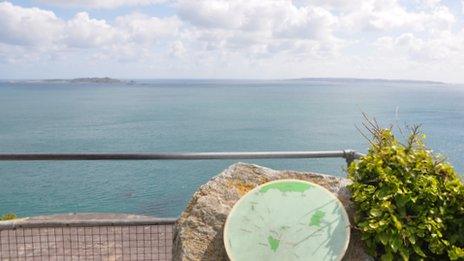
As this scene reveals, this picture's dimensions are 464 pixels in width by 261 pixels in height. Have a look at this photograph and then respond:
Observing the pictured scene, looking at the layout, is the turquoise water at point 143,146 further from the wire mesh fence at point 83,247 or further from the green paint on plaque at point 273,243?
the green paint on plaque at point 273,243

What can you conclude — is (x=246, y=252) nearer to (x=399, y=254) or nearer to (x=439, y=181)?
(x=399, y=254)

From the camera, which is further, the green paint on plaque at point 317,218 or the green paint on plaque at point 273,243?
the green paint on plaque at point 317,218

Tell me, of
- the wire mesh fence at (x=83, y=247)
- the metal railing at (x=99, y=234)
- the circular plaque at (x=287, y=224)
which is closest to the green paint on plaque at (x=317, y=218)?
the circular plaque at (x=287, y=224)

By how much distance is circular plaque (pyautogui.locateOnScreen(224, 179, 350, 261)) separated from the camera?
110 inches

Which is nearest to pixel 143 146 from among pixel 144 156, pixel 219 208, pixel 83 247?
pixel 83 247

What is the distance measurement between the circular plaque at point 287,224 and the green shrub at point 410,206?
0.59 feet

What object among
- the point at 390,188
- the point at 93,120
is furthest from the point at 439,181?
the point at 93,120

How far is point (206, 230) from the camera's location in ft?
9.87

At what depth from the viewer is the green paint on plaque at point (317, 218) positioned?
294cm

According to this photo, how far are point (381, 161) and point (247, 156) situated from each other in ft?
3.56

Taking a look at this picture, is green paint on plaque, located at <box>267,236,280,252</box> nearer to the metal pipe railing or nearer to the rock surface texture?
the rock surface texture

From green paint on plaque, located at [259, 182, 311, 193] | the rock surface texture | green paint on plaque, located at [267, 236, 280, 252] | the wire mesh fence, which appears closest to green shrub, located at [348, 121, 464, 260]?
the rock surface texture

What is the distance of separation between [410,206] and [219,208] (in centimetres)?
126

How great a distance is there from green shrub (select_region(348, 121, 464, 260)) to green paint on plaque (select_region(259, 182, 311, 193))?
1.09 ft
